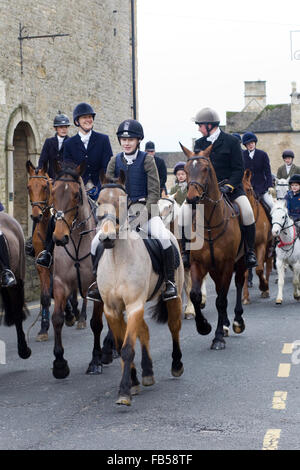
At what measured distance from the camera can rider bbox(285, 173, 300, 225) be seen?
52.0 ft

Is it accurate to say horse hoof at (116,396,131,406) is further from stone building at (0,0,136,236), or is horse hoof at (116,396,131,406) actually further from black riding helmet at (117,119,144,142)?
stone building at (0,0,136,236)

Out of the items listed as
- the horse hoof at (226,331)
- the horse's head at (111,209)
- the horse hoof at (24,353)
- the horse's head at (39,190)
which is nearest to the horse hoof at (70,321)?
the horse's head at (39,190)

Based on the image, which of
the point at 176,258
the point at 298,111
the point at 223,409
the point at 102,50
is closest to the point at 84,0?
the point at 102,50

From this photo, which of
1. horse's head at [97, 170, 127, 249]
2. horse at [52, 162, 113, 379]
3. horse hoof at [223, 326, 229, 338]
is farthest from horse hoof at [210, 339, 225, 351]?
horse's head at [97, 170, 127, 249]

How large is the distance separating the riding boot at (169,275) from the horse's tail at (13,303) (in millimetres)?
2259

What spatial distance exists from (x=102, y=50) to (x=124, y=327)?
77.3 feet

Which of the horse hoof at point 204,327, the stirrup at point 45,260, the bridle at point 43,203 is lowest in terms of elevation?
the horse hoof at point 204,327

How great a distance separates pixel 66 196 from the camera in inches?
318

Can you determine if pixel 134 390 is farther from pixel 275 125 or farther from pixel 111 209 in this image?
pixel 275 125

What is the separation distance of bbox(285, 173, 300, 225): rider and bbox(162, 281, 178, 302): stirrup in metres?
8.34

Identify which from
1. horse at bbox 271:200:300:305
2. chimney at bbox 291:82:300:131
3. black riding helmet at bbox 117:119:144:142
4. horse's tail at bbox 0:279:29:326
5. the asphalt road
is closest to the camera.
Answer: the asphalt road

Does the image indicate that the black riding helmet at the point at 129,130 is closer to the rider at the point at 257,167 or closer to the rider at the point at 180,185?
the rider at the point at 180,185

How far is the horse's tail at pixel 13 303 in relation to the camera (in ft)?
31.3

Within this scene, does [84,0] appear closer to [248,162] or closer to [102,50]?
[102,50]
